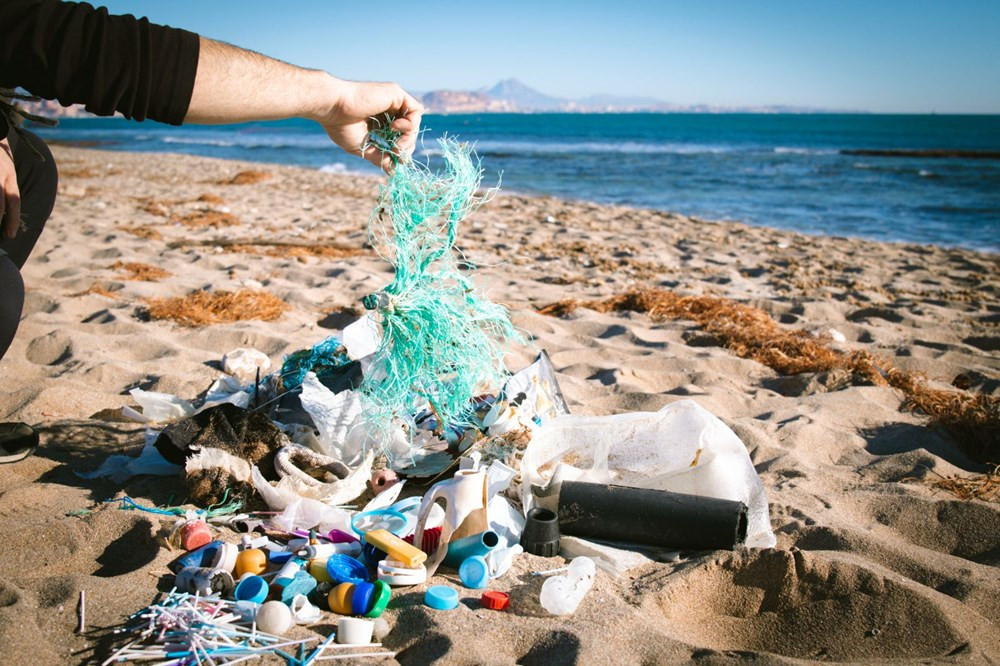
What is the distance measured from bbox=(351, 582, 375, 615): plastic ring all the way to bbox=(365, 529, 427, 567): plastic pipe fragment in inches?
A: 5.4

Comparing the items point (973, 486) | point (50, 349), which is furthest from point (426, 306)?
point (50, 349)

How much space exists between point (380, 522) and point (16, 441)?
147cm

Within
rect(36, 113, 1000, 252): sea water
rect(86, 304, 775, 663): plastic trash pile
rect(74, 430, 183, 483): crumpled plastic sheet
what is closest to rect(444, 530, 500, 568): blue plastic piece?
rect(86, 304, 775, 663): plastic trash pile

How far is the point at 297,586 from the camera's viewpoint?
73.9 inches

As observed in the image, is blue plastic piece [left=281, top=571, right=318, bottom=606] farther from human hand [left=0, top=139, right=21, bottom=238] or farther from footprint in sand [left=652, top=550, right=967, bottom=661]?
human hand [left=0, top=139, right=21, bottom=238]

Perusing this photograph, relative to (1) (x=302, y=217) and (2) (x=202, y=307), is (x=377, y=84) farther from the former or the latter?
(1) (x=302, y=217)

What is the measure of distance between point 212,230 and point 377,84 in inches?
249

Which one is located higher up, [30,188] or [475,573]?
[30,188]

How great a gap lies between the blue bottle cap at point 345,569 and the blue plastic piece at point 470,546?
26 centimetres

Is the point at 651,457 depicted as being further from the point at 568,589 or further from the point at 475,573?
the point at 475,573

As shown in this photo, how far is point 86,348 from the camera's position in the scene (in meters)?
3.67

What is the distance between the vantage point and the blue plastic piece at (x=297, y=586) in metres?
1.86

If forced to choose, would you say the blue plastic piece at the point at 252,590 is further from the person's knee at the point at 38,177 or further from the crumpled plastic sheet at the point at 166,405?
the person's knee at the point at 38,177

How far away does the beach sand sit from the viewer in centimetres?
180
